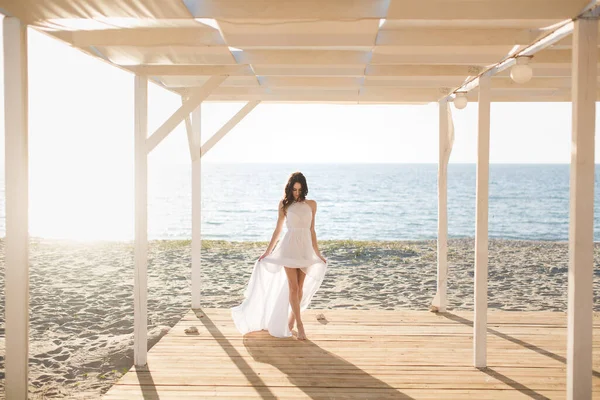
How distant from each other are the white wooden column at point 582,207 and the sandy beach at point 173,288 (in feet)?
11.1

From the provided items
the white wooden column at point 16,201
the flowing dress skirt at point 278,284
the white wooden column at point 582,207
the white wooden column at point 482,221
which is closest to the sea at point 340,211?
the flowing dress skirt at point 278,284

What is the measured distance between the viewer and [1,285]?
9125 millimetres

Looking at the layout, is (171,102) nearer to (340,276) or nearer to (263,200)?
(263,200)

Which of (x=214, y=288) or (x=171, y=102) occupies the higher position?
(x=171, y=102)

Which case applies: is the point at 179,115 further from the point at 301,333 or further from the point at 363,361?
the point at 363,361

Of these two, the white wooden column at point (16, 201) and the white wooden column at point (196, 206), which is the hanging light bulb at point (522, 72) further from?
the white wooden column at point (196, 206)

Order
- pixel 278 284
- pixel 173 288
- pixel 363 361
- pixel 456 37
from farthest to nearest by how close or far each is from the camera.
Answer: pixel 173 288, pixel 278 284, pixel 363 361, pixel 456 37

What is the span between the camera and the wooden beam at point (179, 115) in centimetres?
486

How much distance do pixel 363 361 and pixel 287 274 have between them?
1.19 metres

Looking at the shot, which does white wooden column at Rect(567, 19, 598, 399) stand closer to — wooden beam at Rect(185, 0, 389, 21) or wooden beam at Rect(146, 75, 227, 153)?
wooden beam at Rect(185, 0, 389, 21)

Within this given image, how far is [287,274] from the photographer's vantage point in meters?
5.96

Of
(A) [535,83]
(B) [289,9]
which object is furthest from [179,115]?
(A) [535,83]

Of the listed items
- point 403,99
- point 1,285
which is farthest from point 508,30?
point 1,285

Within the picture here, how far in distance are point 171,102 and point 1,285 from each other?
111 feet
